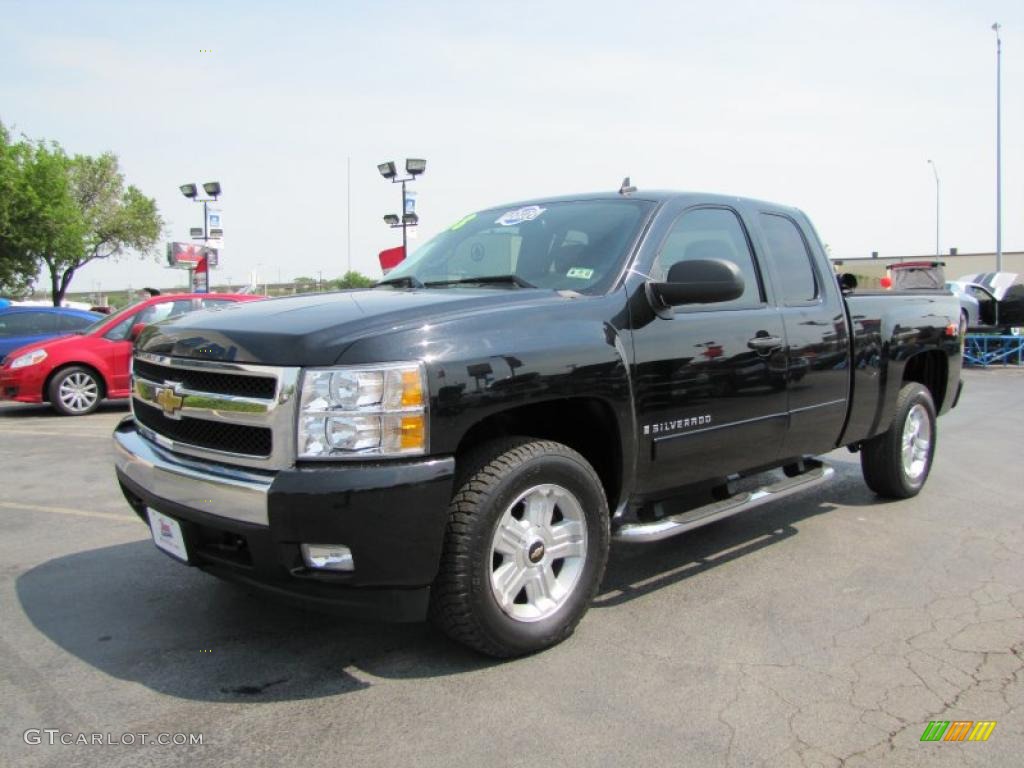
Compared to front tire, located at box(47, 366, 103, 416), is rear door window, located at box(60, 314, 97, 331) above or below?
above

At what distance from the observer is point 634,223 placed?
3949mm

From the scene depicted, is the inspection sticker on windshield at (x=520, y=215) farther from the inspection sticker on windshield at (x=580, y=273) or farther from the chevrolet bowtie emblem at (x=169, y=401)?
the chevrolet bowtie emblem at (x=169, y=401)

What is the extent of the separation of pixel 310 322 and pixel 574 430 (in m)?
1.28

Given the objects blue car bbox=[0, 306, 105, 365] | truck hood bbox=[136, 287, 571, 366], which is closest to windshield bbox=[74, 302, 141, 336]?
blue car bbox=[0, 306, 105, 365]

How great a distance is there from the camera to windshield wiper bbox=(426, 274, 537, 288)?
12.4 feet

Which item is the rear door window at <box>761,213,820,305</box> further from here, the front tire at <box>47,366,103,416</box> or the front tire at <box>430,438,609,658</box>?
the front tire at <box>47,366,103,416</box>

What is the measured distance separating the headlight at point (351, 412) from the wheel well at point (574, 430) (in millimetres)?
470

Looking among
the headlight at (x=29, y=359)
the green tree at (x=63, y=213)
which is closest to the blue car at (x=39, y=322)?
the headlight at (x=29, y=359)

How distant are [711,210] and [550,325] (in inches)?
60.8

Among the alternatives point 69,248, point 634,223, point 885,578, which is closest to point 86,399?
point 634,223

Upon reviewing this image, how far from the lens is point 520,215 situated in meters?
4.45

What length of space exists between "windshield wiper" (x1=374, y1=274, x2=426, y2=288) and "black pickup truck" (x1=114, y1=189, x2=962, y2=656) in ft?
0.05

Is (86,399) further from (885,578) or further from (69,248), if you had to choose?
(69,248)

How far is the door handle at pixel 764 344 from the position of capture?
163 inches
